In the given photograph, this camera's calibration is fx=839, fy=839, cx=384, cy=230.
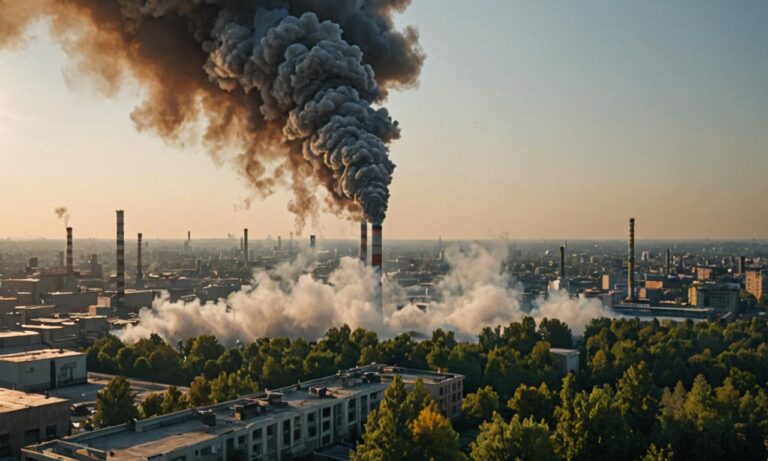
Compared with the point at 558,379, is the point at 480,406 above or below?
above

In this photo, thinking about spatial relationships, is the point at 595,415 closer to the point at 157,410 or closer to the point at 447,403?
the point at 447,403

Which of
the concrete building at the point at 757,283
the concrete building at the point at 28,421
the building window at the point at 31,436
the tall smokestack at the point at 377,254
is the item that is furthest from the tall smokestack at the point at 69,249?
the concrete building at the point at 757,283

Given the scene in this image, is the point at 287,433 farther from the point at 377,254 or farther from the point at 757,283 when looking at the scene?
the point at 757,283

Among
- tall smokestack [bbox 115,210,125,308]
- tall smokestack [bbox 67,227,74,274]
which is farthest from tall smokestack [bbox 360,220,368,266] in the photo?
tall smokestack [bbox 67,227,74,274]

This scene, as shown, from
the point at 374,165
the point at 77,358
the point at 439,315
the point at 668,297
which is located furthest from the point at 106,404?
the point at 668,297

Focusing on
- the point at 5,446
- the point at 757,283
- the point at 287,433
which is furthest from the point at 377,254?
the point at 757,283

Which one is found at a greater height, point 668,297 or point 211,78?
point 211,78
